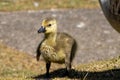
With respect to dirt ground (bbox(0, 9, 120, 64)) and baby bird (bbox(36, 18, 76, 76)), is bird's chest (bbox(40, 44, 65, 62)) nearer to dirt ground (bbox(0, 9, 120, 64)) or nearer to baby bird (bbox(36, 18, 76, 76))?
baby bird (bbox(36, 18, 76, 76))

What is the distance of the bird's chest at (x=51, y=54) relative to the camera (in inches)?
251

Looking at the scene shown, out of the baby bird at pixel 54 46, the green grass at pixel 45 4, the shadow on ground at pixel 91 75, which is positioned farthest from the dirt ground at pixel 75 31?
the baby bird at pixel 54 46

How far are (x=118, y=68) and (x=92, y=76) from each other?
73cm

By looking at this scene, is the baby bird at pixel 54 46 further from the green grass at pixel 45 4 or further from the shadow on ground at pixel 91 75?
the green grass at pixel 45 4

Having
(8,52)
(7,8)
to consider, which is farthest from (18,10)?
(8,52)

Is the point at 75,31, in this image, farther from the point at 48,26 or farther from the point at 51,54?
the point at 51,54

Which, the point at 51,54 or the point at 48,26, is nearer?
the point at 51,54

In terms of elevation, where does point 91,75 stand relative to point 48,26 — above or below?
below

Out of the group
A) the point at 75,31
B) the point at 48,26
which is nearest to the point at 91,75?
the point at 48,26

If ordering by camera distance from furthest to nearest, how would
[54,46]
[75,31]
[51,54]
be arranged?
1. [75,31]
2. [54,46]
3. [51,54]

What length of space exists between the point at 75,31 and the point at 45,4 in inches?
175

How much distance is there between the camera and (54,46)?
6547mm

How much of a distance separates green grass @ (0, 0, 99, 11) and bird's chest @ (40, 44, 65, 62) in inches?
417

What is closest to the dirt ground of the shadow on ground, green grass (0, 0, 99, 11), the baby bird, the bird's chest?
green grass (0, 0, 99, 11)
